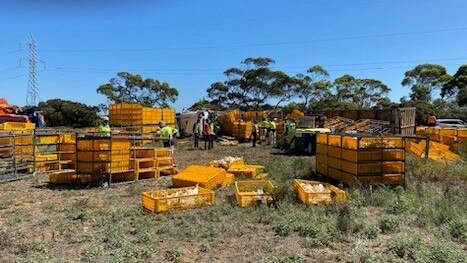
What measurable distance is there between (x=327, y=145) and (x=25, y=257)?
8.74 metres

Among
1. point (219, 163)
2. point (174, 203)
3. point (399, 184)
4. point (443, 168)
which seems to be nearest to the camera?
point (174, 203)

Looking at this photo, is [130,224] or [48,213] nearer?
[130,224]

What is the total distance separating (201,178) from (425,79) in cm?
5689

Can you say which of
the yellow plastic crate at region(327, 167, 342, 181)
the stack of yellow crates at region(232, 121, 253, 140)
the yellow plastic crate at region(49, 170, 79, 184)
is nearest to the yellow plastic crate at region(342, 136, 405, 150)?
the yellow plastic crate at region(327, 167, 342, 181)

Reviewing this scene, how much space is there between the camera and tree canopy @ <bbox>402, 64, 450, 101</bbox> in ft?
191

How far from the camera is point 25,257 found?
6035 millimetres

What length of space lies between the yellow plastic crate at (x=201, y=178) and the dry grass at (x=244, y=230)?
2.07 ft

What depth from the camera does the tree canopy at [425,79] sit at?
58188 millimetres

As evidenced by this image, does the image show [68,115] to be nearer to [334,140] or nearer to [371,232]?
[334,140]

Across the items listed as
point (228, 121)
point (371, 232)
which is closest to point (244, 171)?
point (371, 232)

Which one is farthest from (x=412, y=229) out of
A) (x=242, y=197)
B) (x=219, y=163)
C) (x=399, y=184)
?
(x=219, y=163)

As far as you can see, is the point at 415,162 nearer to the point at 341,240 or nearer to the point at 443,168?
the point at 443,168

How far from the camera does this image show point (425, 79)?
60031 mm

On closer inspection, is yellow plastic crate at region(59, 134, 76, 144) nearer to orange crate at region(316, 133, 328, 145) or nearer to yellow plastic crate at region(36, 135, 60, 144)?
yellow plastic crate at region(36, 135, 60, 144)
